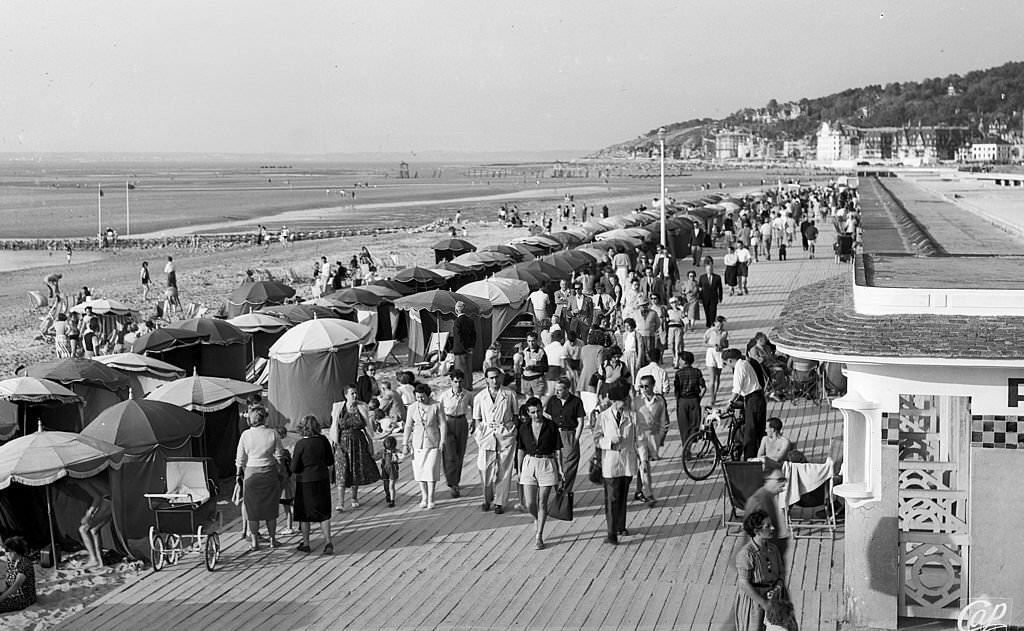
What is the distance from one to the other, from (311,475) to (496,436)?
1793 millimetres

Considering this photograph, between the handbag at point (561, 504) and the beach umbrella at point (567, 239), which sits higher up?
the beach umbrella at point (567, 239)

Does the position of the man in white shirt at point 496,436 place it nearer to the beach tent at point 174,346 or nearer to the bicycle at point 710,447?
the bicycle at point 710,447

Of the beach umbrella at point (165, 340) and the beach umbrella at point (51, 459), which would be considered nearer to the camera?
the beach umbrella at point (51, 459)

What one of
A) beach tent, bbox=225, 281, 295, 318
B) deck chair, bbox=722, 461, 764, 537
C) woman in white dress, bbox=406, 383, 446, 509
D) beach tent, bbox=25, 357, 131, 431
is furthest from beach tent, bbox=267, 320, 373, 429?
deck chair, bbox=722, 461, 764, 537

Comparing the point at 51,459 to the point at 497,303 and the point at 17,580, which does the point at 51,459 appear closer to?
the point at 17,580

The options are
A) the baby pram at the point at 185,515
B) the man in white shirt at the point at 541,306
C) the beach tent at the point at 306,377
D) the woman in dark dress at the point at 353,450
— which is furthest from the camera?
the man in white shirt at the point at 541,306

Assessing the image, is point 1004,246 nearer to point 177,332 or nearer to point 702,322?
point 702,322

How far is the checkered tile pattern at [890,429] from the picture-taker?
752 centimetres

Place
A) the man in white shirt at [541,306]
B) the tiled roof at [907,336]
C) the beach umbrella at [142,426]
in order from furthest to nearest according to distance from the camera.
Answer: the man in white shirt at [541,306] < the beach umbrella at [142,426] < the tiled roof at [907,336]

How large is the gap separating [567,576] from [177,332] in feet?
26.8

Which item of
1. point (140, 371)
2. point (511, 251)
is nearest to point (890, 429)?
point (140, 371)

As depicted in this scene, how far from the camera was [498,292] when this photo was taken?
1936cm

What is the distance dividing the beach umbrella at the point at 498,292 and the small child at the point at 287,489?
8.81 m

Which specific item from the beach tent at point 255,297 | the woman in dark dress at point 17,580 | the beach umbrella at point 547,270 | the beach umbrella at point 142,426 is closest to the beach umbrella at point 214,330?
the beach tent at point 255,297
